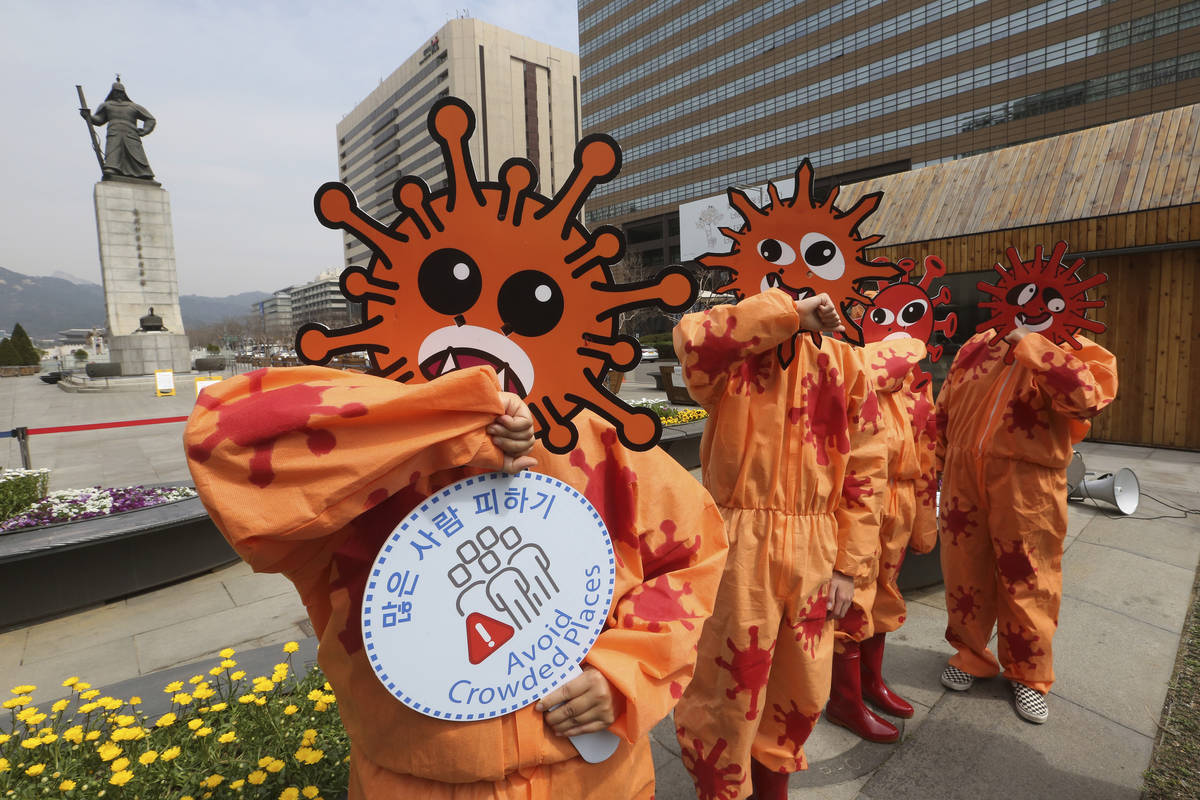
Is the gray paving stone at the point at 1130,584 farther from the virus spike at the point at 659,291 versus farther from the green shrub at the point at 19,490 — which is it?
the green shrub at the point at 19,490

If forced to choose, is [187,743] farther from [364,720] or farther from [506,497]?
[506,497]

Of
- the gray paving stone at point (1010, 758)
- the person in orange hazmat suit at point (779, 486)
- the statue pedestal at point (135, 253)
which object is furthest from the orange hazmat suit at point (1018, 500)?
the statue pedestal at point (135, 253)

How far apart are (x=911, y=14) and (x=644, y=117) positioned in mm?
21206

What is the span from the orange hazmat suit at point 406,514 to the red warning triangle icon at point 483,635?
12cm

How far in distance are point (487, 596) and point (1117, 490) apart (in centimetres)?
738

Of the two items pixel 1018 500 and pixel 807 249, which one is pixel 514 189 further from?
pixel 1018 500

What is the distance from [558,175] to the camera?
7756cm

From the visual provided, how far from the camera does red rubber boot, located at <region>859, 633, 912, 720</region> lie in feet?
9.67

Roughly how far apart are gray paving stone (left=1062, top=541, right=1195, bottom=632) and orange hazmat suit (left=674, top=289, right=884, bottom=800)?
3.33 metres

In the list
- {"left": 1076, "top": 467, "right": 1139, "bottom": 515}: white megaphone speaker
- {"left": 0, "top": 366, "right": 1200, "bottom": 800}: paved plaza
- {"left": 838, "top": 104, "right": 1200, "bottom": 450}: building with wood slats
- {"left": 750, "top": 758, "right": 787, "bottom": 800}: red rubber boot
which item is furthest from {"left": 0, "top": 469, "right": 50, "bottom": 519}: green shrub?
{"left": 838, "top": 104, "right": 1200, "bottom": 450}: building with wood slats

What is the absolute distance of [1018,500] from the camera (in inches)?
115

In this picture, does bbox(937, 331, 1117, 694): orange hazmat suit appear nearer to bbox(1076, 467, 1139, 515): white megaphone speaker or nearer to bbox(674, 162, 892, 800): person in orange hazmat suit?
bbox(674, 162, 892, 800): person in orange hazmat suit

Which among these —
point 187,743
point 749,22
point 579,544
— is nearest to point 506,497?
point 579,544

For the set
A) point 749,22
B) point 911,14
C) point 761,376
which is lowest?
point 761,376
